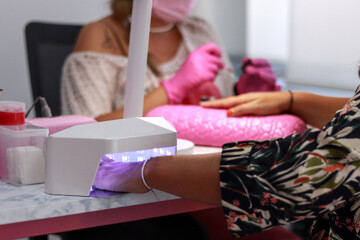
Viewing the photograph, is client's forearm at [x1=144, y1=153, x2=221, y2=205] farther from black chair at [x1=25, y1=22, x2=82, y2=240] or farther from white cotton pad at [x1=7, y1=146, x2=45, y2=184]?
black chair at [x1=25, y1=22, x2=82, y2=240]

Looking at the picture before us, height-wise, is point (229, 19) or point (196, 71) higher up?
point (229, 19)

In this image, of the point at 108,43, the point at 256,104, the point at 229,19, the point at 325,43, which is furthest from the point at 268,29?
the point at 256,104

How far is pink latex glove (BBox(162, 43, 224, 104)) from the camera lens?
4.36 ft

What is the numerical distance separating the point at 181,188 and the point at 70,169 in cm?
16

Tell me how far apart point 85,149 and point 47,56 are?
0.98m

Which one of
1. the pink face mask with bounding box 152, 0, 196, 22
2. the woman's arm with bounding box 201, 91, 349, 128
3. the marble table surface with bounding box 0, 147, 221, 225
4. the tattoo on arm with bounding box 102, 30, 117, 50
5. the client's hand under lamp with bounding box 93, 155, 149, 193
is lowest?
the marble table surface with bounding box 0, 147, 221, 225

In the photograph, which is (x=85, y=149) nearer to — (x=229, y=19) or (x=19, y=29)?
(x=19, y=29)

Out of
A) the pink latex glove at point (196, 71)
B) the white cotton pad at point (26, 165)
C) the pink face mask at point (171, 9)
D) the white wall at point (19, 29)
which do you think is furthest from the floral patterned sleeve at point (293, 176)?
the white wall at point (19, 29)

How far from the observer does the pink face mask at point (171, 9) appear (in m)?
1.51

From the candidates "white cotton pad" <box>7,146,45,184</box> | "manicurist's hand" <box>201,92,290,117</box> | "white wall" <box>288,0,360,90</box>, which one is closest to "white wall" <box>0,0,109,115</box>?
"white wall" <box>288,0,360,90</box>

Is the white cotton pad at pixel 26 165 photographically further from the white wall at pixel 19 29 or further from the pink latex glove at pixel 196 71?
the white wall at pixel 19 29

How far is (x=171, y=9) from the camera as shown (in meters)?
1.54

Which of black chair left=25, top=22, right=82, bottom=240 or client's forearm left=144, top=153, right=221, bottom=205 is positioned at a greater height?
black chair left=25, top=22, right=82, bottom=240

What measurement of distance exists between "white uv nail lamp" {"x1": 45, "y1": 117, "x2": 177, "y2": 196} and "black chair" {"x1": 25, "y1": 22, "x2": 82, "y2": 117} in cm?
89
